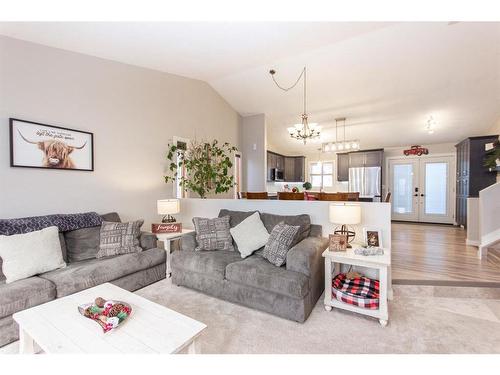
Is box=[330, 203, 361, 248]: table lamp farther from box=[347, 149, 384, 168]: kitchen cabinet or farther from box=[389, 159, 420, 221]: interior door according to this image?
box=[389, 159, 420, 221]: interior door

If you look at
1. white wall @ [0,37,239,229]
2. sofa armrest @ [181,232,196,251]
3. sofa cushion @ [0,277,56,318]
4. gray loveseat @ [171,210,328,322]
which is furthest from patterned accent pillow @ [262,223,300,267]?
white wall @ [0,37,239,229]

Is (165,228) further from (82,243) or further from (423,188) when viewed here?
(423,188)

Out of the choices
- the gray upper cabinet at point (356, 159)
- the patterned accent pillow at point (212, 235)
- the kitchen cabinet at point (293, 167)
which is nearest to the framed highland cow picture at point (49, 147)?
the patterned accent pillow at point (212, 235)

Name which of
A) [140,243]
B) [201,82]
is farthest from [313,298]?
[201,82]

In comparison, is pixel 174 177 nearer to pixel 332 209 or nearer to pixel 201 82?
pixel 201 82

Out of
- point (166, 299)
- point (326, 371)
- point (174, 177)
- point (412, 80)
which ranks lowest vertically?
point (166, 299)

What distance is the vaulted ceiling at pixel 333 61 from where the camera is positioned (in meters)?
2.93

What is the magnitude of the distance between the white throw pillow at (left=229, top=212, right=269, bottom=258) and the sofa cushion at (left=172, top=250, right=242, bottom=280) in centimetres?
13

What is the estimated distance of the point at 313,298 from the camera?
2.31 m

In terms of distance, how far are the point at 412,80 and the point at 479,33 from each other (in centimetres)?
98

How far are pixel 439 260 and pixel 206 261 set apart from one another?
132 inches

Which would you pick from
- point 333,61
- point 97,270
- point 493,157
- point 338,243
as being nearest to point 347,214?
point 338,243

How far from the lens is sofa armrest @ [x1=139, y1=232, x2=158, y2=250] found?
3.03 m

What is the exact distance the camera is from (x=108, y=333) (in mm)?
1338
